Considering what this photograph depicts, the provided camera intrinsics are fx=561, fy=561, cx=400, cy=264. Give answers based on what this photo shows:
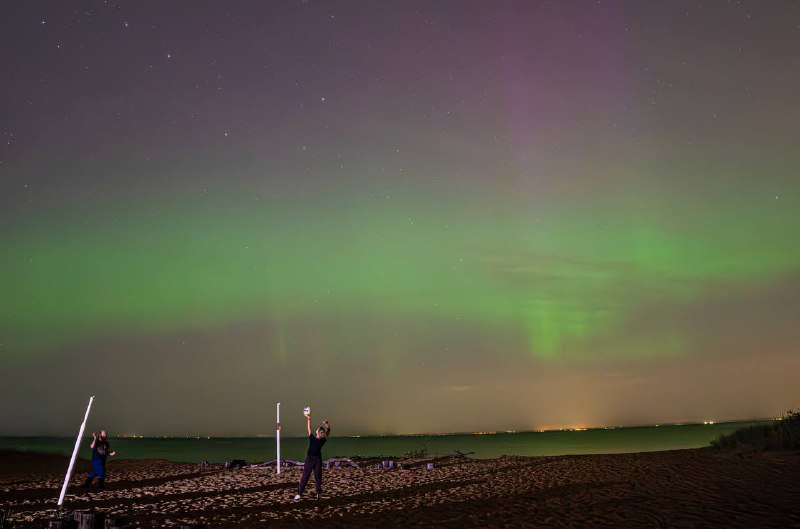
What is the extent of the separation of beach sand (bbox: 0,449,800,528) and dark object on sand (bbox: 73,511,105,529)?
2.12 m

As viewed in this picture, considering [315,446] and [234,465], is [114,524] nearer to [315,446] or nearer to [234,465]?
[315,446]

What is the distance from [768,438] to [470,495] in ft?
57.9

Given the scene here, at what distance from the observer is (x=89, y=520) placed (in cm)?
1303

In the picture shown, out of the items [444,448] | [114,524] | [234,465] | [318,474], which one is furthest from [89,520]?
[444,448]

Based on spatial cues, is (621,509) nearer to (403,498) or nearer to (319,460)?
(403,498)

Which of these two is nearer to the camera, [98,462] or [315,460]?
[315,460]

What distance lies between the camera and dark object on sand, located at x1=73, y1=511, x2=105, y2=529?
13016 millimetres

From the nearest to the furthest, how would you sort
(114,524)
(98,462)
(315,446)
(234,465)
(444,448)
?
(114,524) < (315,446) < (98,462) < (234,465) < (444,448)

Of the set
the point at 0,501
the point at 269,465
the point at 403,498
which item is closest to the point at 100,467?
the point at 0,501

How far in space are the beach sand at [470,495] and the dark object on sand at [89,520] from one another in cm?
212

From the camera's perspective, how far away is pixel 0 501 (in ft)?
63.3

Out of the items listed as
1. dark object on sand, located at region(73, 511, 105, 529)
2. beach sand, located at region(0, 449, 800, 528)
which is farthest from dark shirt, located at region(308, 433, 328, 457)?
dark object on sand, located at region(73, 511, 105, 529)

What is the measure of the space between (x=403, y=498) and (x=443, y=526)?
16.5 ft

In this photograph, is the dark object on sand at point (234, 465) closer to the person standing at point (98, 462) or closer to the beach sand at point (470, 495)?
the beach sand at point (470, 495)
